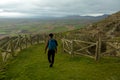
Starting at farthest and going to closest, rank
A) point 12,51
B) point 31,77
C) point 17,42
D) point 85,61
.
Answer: point 17,42 → point 12,51 → point 85,61 → point 31,77

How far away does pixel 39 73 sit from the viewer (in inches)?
624

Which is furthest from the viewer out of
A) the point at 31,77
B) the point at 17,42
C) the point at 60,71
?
the point at 17,42

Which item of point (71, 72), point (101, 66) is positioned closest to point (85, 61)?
point (101, 66)

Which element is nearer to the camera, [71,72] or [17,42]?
[71,72]

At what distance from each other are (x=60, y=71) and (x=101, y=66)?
3698mm

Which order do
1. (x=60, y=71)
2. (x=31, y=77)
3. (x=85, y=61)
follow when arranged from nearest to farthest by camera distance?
1. (x=31, y=77)
2. (x=60, y=71)
3. (x=85, y=61)

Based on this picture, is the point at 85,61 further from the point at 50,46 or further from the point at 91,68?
the point at 50,46

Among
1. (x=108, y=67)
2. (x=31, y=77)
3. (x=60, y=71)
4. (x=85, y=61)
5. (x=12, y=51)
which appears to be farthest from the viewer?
(x=12, y=51)

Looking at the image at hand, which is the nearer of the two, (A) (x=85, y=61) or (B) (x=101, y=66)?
(B) (x=101, y=66)

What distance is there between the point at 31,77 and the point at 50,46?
3.17 meters

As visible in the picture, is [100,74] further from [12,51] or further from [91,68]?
[12,51]

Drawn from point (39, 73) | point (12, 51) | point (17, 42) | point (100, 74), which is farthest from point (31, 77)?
point (17, 42)

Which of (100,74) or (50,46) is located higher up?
(50,46)

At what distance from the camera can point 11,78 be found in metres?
15.5
